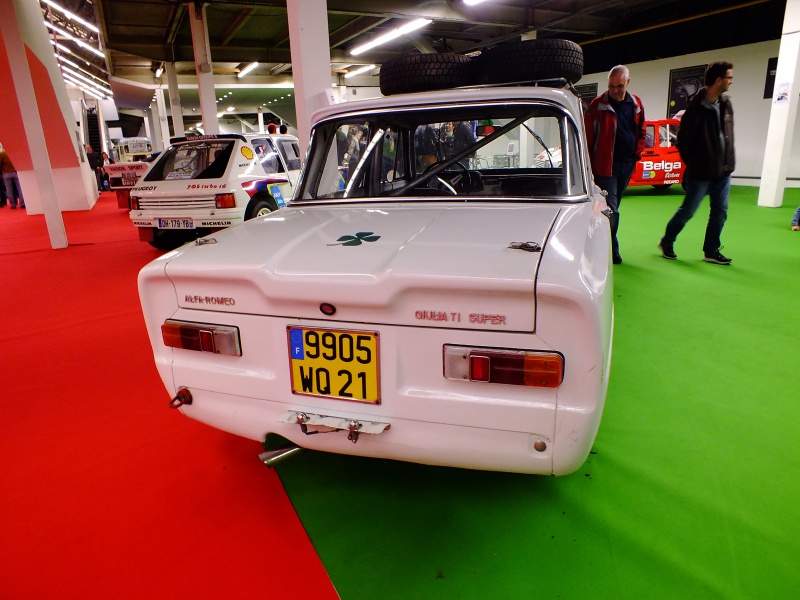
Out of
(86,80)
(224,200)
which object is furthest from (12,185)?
(86,80)

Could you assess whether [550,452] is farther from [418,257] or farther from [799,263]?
[799,263]

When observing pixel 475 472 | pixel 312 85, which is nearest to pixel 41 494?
pixel 475 472

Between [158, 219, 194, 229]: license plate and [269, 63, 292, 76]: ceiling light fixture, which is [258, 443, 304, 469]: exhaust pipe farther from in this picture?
[269, 63, 292, 76]: ceiling light fixture

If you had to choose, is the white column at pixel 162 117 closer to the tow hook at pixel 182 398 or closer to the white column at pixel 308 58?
the white column at pixel 308 58

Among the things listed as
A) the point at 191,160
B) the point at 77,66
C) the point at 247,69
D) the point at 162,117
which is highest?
the point at 77,66

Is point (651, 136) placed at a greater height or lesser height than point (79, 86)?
lesser

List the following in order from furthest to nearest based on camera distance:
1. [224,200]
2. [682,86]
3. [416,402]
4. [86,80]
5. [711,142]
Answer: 1. [86,80]
2. [682,86]
3. [224,200]
4. [711,142]
5. [416,402]

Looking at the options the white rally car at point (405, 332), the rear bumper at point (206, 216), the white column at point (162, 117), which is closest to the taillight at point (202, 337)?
the white rally car at point (405, 332)

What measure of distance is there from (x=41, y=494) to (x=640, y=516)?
7.82 ft

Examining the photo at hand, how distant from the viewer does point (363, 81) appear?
21.3 meters

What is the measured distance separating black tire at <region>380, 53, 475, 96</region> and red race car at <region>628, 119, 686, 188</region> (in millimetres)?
8789

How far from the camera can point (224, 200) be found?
5859 mm

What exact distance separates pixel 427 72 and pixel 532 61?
2.16 feet

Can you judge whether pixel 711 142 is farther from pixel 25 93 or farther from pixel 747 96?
pixel 747 96
